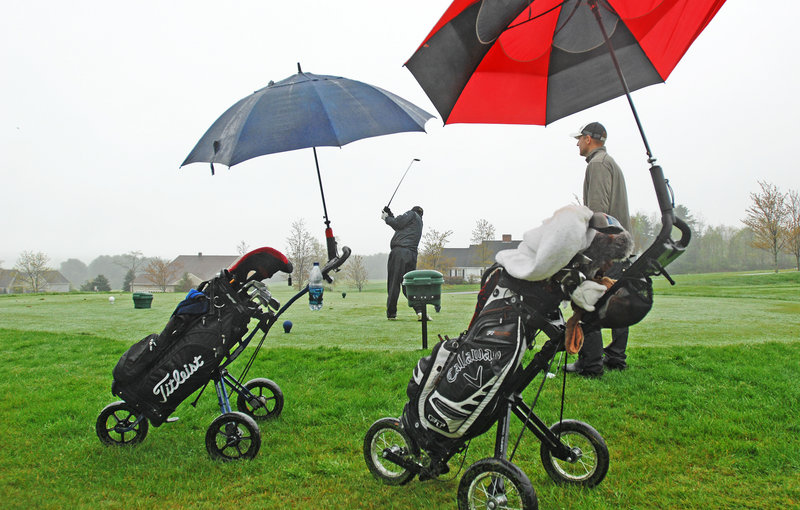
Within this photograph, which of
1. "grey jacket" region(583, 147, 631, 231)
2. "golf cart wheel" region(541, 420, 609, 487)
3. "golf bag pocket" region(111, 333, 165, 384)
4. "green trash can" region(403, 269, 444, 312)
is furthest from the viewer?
"green trash can" region(403, 269, 444, 312)

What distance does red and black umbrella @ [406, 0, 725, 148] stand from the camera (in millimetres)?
2812

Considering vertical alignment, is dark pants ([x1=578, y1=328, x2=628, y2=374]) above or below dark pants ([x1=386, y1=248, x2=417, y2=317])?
below

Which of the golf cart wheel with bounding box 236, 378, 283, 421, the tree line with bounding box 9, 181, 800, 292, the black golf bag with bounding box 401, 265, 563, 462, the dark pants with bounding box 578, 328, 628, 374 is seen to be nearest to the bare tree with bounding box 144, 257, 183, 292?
the tree line with bounding box 9, 181, 800, 292

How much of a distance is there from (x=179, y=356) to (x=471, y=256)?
169 ft

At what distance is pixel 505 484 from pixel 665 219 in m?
1.41

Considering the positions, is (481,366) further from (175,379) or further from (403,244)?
(403,244)

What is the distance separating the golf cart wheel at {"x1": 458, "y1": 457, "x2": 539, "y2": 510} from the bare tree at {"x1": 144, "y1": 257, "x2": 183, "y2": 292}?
50.6m

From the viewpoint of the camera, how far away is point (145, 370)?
3340mm

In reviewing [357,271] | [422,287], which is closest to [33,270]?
[357,271]

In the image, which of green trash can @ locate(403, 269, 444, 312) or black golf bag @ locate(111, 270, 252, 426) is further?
green trash can @ locate(403, 269, 444, 312)

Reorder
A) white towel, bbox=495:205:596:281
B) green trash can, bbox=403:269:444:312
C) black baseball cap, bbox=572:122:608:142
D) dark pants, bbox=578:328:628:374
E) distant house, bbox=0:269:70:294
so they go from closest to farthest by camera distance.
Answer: white towel, bbox=495:205:596:281
black baseball cap, bbox=572:122:608:142
dark pants, bbox=578:328:628:374
green trash can, bbox=403:269:444:312
distant house, bbox=0:269:70:294

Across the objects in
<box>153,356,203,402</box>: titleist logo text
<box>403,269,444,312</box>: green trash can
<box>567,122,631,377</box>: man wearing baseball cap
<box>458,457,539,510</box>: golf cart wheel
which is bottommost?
<box>458,457,539,510</box>: golf cart wheel

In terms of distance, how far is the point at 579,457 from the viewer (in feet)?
8.49

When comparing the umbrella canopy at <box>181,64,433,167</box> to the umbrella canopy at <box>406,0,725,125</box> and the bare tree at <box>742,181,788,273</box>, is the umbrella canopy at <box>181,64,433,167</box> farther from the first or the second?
the bare tree at <box>742,181,788,273</box>
